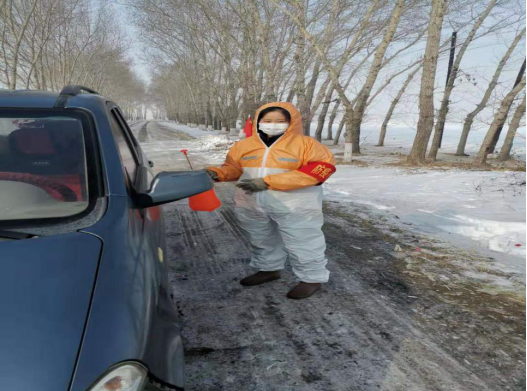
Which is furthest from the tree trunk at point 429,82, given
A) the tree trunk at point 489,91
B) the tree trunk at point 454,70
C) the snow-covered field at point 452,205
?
the tree trunk at point 489,91

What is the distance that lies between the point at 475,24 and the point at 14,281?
64.7ft

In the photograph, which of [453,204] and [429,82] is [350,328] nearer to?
[453,204]

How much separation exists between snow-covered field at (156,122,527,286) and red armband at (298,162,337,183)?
2269 millimetres

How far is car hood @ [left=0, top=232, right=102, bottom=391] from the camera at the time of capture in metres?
0.97

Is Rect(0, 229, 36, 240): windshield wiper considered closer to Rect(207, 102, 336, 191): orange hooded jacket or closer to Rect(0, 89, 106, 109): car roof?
Rect(0, 89, 106, 109): car roof

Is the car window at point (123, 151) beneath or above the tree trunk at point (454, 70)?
beneath

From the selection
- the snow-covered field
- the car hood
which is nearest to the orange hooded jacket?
the car hood

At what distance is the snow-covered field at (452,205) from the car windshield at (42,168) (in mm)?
3865

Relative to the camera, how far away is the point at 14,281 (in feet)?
3.85

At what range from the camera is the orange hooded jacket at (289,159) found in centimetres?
268

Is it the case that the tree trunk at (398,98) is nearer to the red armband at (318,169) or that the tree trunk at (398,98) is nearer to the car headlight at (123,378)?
the red armband at (318,169)

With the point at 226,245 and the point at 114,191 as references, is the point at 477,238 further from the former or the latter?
the point at 114,191

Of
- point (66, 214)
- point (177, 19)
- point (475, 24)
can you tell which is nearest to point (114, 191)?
point (66, 214)

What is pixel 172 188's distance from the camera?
1.77m
